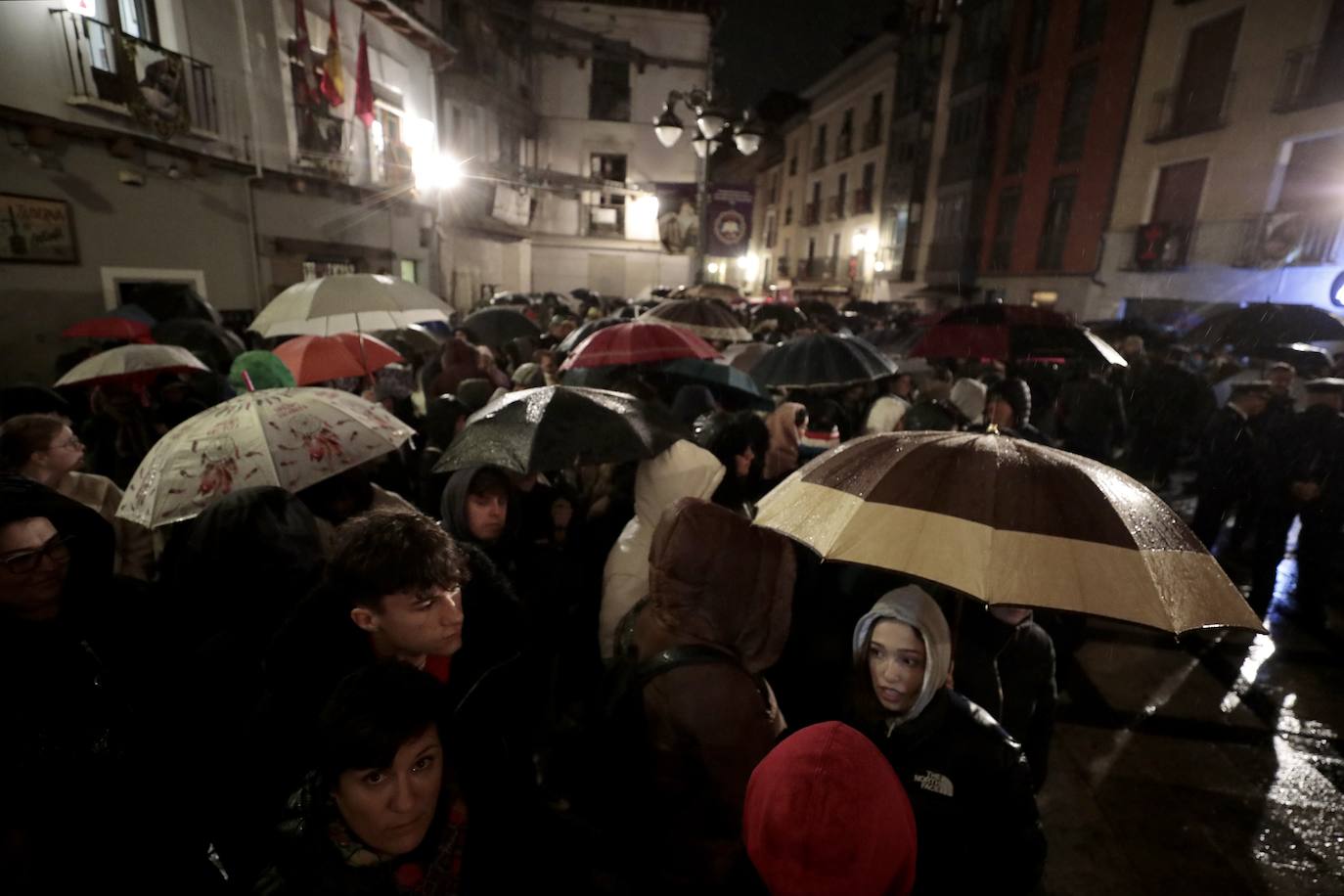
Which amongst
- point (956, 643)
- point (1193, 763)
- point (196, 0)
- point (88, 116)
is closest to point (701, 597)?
point (956, 643)

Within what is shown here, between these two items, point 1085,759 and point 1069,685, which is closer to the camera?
point 1085,759

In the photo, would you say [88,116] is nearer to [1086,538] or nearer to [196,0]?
[196,0]

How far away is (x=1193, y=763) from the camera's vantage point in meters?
3.78

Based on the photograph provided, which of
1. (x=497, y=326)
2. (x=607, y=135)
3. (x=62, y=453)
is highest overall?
(x=607, y=135)

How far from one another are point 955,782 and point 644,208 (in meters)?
30.7

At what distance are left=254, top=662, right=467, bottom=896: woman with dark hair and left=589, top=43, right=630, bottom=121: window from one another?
3211 centimetres

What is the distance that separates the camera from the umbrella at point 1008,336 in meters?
4.62

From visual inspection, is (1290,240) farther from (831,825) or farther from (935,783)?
(831,825)

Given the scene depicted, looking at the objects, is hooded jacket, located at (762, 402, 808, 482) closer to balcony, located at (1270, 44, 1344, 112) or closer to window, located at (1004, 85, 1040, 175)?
balcony, located at (1270, 44, 1344, 112)

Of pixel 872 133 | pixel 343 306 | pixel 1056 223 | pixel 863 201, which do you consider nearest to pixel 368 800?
pixel 343 306

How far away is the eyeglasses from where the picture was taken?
1.76m

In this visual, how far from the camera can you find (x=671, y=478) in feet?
9.03

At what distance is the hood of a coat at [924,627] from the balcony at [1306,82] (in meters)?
18.5

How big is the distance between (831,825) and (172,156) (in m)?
13.3
